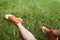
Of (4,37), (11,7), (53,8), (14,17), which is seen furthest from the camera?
(53,8)

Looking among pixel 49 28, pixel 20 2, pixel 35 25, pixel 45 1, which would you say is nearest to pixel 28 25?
pixel 35 25

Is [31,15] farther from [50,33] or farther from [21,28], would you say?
[50,33]

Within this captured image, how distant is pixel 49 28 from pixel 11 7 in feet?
3.56

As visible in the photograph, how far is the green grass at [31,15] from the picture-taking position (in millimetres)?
4801

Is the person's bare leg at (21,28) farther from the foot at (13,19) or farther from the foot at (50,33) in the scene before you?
the foot at (50,33)

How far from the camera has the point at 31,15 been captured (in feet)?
17.7

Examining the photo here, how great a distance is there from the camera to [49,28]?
5.21 metres

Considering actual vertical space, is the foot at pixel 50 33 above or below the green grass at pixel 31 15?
below

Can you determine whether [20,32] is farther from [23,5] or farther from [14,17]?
[23,5]

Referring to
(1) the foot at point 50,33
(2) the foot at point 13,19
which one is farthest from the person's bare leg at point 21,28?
(1) the foot at point 50,33

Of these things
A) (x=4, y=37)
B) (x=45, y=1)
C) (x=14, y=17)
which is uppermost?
(x=45, y=1)

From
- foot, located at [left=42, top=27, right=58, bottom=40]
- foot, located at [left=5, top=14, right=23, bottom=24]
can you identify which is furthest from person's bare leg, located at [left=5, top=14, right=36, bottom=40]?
foot, located at [left=42, top=27, right=58, bottom=40]

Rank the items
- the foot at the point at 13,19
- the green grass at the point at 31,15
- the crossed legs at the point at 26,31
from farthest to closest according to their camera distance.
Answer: the foot at the point at 13,19 < the green grass at the point at 31,15 < the crossed legs at the point at 26,31

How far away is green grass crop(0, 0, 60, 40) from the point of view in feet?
15.8
